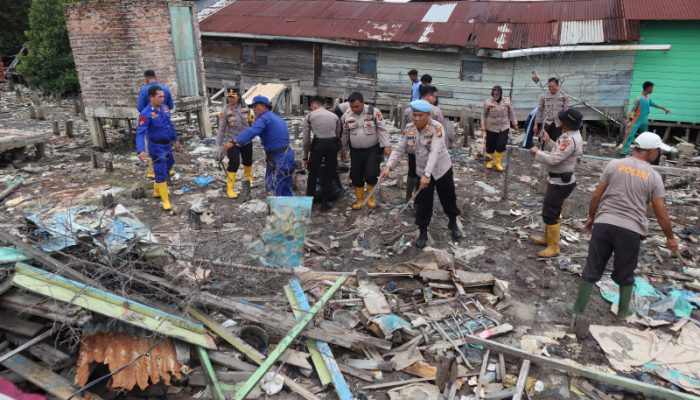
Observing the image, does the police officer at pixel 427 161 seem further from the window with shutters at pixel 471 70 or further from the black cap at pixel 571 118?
the window with shutters at pixel 471 70

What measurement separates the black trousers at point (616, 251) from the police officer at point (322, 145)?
366 cm

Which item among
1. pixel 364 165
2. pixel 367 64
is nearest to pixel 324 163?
pixel 364 165

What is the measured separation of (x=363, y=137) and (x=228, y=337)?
3.55 meters

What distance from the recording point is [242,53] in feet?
56.2

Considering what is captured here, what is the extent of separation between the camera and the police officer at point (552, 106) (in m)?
7.63

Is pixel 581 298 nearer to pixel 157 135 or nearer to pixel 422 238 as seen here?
pixel 422 238

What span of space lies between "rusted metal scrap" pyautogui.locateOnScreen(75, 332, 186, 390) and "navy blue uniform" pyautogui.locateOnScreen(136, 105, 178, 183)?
3805mm

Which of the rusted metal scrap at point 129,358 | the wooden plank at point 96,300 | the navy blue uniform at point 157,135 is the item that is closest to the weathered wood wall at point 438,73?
the navy blue uniform at point 157,135

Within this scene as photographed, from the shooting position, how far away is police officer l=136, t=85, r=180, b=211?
21.4 feet

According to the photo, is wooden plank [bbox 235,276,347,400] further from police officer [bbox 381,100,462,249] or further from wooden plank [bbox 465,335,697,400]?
police officer [bbox 381,100,462,249]

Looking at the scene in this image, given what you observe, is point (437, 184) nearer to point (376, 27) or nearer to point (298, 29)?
point (376, 27)

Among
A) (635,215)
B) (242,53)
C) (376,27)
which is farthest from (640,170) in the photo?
(242,53)

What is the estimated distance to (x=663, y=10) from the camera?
1212 cm

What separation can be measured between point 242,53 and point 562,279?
49.5 ft
